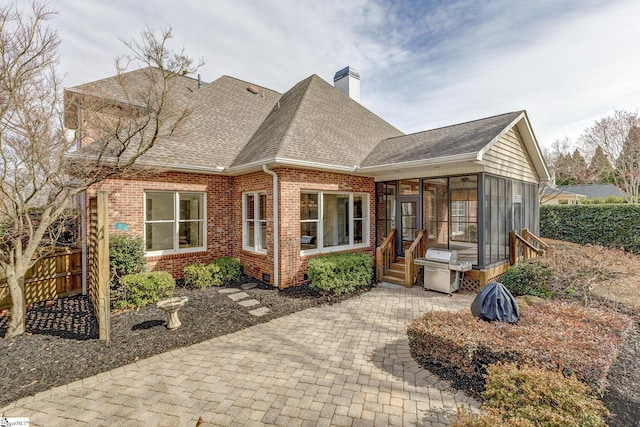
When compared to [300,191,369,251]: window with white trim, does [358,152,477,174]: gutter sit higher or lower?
higher

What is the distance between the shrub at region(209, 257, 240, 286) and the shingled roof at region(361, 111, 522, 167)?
5384 millimetres

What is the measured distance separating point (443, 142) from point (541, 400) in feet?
24.7

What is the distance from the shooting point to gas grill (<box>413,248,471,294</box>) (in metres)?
7.76

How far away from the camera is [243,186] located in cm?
931

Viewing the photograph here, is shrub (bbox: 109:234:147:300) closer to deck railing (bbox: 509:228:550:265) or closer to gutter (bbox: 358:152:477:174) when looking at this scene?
gutter (bbox: 358:152:477:174)

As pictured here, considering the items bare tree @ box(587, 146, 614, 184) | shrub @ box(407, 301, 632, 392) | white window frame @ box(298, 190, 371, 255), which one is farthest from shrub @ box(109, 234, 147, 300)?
bare tree @ box(587, 146, 614, 184)

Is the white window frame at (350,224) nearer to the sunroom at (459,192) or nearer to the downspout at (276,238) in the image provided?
the sunroom at (459,192)

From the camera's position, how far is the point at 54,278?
7199mm

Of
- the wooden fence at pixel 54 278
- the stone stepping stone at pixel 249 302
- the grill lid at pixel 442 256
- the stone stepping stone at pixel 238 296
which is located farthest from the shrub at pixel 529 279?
the wooden fence at pixel 54 278

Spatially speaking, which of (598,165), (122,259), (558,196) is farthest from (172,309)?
(598,165)

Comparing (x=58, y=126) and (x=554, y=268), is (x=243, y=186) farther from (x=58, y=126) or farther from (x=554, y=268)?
(x=554, y=268)

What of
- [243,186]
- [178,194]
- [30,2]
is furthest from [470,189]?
[30,2]

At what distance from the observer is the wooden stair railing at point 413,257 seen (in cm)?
848

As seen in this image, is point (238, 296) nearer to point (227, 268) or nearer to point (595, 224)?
point (227, 268)
